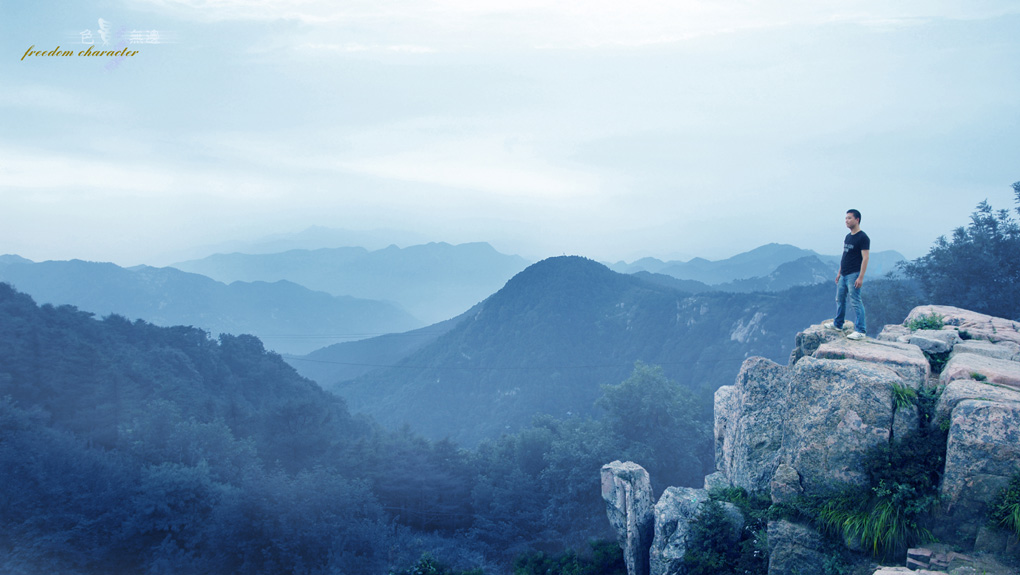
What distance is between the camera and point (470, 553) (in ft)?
95.2

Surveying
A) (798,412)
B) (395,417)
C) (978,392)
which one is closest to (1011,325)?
(978,392)

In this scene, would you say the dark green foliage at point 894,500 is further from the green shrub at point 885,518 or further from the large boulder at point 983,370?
the large boulder at point 983,370

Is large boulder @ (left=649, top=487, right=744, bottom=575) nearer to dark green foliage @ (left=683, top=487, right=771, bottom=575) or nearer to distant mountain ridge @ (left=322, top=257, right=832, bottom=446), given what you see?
dark green foliage @ (left=683, top=487, right=771, bottom=575)

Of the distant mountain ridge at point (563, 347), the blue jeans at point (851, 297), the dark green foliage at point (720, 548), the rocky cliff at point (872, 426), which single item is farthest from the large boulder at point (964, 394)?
the distant mountain ridge at point (563, 347)

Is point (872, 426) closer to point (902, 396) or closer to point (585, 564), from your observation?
point (902, 396)

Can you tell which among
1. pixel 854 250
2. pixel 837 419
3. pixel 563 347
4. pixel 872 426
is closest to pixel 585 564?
pixel 837 419

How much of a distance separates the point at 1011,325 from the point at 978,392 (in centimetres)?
979

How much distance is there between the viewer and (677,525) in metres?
14.3

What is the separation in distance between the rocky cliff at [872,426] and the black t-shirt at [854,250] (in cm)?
203

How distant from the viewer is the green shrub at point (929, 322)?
1588 centimetres

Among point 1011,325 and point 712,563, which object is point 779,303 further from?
point 712,563

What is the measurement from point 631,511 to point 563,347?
278 feet

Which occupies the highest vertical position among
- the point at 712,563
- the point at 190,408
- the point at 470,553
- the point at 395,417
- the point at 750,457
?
the point at 750,457

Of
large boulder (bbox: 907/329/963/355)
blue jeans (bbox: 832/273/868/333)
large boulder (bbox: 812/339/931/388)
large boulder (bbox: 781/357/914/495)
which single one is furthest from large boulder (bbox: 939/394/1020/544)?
blue jeans (bbox: 832/273/868/333)
